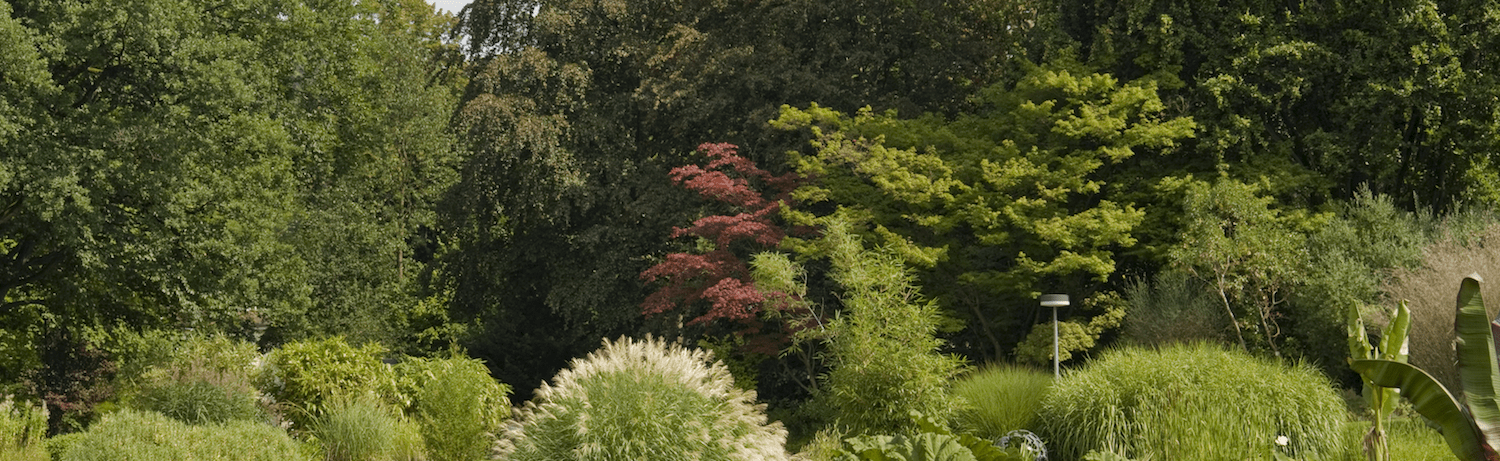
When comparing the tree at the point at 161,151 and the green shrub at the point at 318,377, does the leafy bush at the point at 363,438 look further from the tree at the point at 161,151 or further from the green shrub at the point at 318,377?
the tree at the point at 161,151

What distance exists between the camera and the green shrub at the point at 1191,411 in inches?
436

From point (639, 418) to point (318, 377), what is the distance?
6601 millimetres

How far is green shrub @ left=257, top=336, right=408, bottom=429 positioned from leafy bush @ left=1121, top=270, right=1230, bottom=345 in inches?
341

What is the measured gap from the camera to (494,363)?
24672 millimetres

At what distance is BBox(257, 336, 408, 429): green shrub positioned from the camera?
14904 mm

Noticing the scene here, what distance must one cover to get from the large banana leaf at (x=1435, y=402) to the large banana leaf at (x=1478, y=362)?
78 mm

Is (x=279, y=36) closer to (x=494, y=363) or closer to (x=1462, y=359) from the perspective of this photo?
(x=494, y=363)

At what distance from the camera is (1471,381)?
22.3 feet

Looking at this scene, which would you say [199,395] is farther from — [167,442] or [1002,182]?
[1002,182]

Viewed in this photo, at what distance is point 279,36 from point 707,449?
11.3 metres

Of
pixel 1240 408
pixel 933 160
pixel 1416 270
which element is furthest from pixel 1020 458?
pixel 933 160

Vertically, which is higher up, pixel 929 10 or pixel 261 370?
pixel 929 10

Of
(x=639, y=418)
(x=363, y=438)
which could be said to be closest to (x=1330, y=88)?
(x=639, y=418)

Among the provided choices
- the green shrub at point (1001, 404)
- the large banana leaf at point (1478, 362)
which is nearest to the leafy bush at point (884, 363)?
the green shrub at point (1001, 404)
